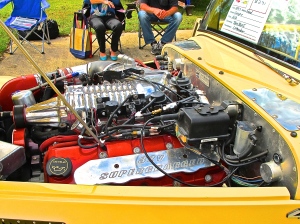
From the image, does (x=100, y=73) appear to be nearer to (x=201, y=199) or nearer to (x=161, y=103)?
(x=161, y=103)

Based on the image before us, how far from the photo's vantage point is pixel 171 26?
645 centimetres

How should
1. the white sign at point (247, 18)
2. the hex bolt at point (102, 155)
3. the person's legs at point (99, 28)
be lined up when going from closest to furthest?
the hex bolt at point (102, 155), the white sign at point (247, 18), the person's legs at point (99, 28)

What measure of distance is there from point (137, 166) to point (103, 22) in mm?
4905

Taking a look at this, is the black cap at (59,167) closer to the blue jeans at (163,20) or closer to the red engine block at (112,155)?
the red engine block at (112,155)

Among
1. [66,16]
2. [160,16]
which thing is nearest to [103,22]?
[160,16]

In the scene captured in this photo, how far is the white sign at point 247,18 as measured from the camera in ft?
7.79

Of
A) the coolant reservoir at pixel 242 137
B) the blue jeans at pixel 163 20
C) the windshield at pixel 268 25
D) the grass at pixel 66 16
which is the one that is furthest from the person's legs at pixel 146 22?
the coolant reservoir at pixel 242 137

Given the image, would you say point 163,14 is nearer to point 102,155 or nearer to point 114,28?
point 114,28

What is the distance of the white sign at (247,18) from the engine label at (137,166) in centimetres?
106

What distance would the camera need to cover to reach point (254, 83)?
204 centimetres

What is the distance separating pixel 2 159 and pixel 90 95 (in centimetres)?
77

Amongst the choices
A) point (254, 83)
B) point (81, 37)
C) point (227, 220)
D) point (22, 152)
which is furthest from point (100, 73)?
point (81, 37)

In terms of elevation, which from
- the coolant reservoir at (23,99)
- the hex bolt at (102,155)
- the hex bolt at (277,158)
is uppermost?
the hex bolt at (277,158)

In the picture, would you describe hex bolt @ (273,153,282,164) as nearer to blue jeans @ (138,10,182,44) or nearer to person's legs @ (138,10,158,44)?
blue jeans @ (138,10,182,44)
